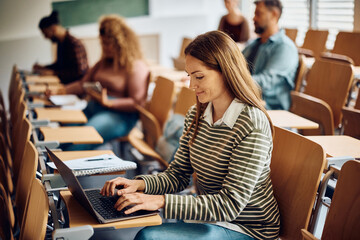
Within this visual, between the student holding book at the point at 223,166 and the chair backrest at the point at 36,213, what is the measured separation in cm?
26

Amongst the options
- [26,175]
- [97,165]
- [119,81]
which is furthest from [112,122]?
[26,175]

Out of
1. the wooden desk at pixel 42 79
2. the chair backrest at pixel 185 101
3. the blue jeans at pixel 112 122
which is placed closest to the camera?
the chair backrest at pixel 185 101

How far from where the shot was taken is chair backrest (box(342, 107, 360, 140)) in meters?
2.70

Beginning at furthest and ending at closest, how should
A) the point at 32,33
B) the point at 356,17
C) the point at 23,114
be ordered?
the point at 32,33, the point at 356,17, the point at 23,114

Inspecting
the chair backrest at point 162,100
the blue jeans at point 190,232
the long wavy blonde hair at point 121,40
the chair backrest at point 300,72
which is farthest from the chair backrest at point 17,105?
the chair backrest at point 300,72

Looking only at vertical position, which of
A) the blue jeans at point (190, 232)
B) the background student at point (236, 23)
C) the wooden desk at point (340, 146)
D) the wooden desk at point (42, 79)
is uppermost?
the background student at point (236, 23)

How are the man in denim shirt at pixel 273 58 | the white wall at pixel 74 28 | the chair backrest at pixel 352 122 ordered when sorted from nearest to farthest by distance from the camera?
the chair backrest at pixel 352 122
the man in denim shirt at pixel 273 58
the white wall at pixel 74 28

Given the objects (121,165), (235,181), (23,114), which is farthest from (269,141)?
(23,114)

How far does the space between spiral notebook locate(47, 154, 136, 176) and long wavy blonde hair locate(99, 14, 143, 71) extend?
6.37 feet

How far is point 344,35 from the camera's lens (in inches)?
192

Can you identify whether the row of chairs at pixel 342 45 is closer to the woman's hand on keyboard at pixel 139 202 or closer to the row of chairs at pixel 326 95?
the row of chairs at pixel 326 95

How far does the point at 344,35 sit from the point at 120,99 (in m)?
2.62

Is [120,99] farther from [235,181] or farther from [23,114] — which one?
[235,181]

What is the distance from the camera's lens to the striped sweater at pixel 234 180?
162cm
